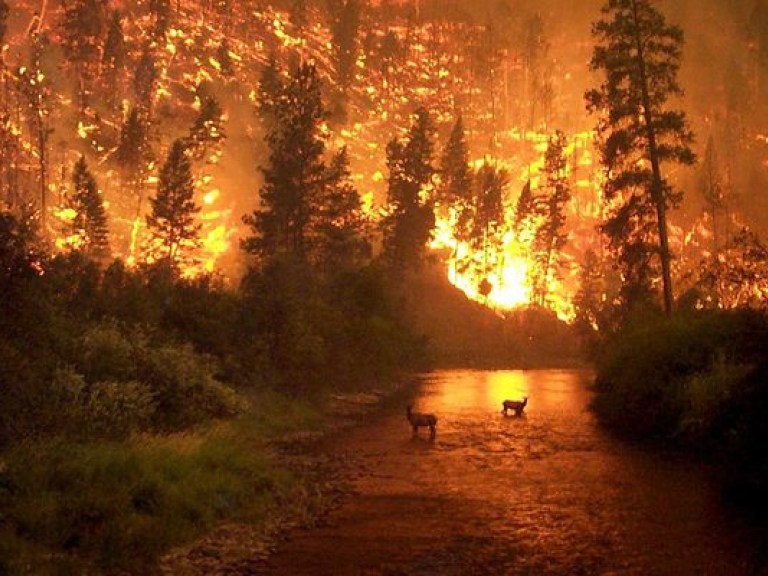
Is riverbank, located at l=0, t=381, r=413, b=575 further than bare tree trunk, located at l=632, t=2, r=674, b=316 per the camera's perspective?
No

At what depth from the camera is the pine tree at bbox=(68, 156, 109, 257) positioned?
223ft

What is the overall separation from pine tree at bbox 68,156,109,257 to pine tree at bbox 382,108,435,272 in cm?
3060

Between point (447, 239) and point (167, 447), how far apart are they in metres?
89.7

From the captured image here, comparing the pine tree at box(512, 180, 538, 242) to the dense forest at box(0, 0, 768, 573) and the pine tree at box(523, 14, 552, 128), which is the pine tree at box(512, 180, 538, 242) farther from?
the pine tree at box(523, 14, 552, 128)

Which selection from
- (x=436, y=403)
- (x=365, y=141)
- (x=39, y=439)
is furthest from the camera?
(x=365, y=141)

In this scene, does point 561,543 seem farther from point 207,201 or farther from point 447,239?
point 447,239

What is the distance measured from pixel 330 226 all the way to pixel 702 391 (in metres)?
46.3

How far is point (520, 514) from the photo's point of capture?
1496 centimetres

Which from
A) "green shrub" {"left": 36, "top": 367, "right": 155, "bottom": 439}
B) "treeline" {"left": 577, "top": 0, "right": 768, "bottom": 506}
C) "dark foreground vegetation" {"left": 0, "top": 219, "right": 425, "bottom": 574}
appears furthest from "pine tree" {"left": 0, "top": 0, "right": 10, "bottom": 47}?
"green shrub" {"left": 36, "top": 367, "right": 155, "bottom": 439}

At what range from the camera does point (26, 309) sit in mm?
14859

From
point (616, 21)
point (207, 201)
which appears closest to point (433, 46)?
point (207, 201)

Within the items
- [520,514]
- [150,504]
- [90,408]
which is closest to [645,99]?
[520,514]

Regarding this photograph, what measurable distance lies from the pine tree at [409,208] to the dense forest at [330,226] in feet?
1.27

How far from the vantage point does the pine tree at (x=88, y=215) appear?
223 feet
